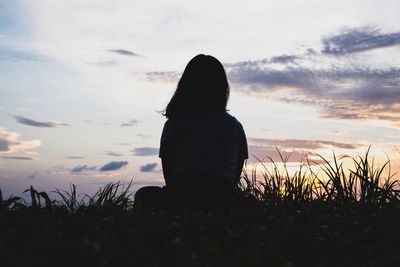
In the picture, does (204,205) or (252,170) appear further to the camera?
(252,170)

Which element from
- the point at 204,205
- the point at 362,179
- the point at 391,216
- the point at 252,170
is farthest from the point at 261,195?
the point at 391,216

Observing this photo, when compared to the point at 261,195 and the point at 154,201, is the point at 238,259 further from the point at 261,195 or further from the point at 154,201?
the point at 261,195

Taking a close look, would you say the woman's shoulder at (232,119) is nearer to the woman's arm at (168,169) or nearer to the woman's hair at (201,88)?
the woman's hair at (201,88)

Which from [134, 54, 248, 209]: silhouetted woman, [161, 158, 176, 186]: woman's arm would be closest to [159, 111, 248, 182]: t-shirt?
[134, 54, 248, 209]: silhouetted woman

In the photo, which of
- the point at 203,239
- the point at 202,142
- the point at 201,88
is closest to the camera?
the point at 203,239

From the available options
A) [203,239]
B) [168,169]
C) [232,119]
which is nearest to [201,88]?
[232,119]

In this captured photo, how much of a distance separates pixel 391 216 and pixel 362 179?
242 cm

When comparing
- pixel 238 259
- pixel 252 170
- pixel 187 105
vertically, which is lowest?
pixel 238 259

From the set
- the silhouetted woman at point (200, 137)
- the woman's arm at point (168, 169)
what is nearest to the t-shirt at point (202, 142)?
the silhouetted woman at point (200, 137)

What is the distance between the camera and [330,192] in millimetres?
6758

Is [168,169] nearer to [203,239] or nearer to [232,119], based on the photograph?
[232,119]

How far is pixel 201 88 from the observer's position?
5711 mm

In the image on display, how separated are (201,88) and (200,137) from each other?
56 cm

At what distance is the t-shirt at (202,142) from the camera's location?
217 inches
